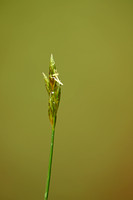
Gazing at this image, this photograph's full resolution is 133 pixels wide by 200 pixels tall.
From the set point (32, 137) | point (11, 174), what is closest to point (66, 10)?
point (32, 137)

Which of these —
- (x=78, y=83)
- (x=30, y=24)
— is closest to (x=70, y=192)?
(x=78, y=83)

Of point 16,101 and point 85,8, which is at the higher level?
point 85,8

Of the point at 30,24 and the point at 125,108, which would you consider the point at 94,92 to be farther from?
the point at 30,24

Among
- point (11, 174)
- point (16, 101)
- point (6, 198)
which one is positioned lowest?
point (6, 198)

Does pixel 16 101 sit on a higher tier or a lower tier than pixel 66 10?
lower

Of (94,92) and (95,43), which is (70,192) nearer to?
(94,92)

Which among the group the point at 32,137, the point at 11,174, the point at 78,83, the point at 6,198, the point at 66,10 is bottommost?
the point at 6,198
